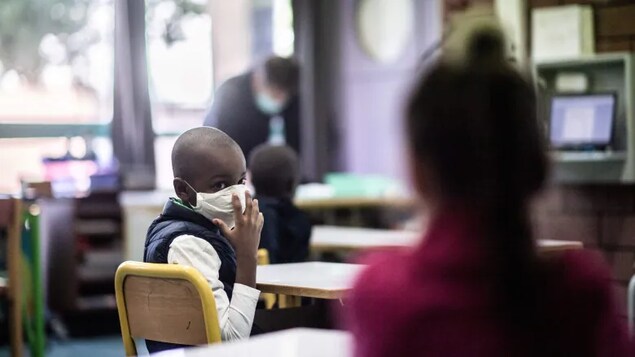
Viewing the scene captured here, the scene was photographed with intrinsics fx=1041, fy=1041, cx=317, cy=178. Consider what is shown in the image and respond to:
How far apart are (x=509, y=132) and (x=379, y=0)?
18.2ft

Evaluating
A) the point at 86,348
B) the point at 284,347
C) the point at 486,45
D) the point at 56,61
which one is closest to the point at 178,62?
the point at 56,61

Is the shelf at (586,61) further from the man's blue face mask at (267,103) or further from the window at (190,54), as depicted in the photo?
the window at (190,54)

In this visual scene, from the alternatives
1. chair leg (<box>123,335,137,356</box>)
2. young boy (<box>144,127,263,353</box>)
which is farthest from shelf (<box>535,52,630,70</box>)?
chair leg (<box>123,335,137,356</box>)

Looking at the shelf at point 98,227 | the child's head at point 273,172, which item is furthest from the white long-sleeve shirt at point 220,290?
the shelf at point 98,227

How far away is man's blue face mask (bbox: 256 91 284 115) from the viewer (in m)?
4.94

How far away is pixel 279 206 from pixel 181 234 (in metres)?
1.39

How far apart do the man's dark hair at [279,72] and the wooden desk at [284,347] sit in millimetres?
3499

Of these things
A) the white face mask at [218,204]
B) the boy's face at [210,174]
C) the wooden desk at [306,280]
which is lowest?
the wooden desk at [306,280]

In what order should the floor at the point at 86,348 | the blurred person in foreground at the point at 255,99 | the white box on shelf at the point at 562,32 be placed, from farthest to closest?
the floor at the point at 86,348 < the blurred person in foreground at the point at 255,99 < the white box on shelf at the point at 562,32

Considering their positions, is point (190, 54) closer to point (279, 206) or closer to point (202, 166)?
point (279, 206)

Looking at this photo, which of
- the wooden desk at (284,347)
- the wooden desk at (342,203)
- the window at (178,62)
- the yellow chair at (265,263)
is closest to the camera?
the wooden desk at (284,347)

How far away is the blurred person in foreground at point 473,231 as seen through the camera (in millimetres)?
1031

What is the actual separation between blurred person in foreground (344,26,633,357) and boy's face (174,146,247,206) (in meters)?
1.32

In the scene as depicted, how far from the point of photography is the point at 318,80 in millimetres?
6688
